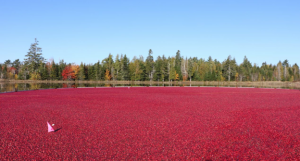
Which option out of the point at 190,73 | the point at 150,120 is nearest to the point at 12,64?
the point at 190,73

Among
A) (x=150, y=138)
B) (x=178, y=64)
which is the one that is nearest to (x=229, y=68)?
(x=178, y=64)

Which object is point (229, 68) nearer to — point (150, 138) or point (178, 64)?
point (178, 64)

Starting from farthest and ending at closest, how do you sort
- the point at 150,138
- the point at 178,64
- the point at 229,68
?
the point at 178,64 < the point at 229,68 < the point at 150,138

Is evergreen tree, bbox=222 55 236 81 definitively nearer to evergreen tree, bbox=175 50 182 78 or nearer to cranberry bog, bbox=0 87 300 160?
evergreen tree, bbox=175 50 182 78

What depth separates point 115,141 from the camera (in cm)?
650

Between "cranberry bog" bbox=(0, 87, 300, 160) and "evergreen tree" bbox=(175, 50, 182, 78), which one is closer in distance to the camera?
"cranberry bog" bbox=(0, 87, 300, 160)

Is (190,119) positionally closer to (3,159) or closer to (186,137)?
(186,137)

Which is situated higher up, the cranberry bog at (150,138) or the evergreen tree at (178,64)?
the evergreen tree at (178,64)

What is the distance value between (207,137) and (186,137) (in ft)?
2.24

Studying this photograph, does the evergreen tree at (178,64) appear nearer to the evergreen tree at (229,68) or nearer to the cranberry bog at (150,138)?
the evergreen tree at (229,68)

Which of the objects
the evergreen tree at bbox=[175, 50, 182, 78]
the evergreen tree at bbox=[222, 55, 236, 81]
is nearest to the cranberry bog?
the evergreen tree at bbox=[175, 50, 182, 78]

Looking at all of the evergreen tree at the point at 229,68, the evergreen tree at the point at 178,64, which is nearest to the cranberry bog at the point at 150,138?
the evergreen tree at the point at 178,64

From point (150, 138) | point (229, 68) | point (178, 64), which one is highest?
point (178, 64)

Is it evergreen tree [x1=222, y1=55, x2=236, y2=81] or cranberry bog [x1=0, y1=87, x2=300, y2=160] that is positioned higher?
evergreen tree [x1=222, y1=55, x2=236, y2=81]
